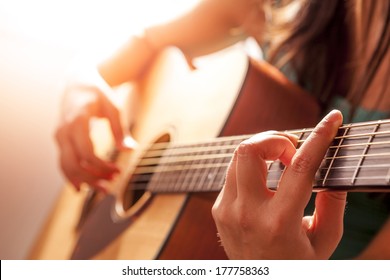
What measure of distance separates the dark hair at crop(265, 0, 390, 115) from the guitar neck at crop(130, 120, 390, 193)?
0.23 meters

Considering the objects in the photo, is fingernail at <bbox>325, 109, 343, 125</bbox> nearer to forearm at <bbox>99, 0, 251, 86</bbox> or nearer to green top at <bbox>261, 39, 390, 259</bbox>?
green top at <bbox>261, 39, 390, 259</bbox>

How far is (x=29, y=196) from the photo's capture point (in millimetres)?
1224

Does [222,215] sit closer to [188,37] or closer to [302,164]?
[302,164]

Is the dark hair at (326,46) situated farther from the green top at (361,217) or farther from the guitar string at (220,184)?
the guitar string at (220,184)

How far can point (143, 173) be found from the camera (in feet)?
2.66

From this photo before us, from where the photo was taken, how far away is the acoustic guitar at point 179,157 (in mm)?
685

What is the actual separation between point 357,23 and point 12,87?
30.6 inches

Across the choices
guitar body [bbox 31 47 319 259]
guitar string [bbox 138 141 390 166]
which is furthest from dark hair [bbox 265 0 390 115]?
guitar string [bbox 138 141 390 166]

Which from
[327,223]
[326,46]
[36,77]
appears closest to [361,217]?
[327,223]

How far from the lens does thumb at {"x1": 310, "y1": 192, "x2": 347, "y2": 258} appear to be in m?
0.50

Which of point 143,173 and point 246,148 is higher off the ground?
point 246,148

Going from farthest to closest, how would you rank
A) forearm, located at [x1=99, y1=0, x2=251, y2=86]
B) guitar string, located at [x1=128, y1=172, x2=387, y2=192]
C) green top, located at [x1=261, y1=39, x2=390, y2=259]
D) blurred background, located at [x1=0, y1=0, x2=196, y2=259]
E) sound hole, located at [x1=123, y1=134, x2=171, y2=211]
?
blurred background, located at [x1=0, y1=0, x2=196, y2=259]
forearm, located at [x1=99, y1=0, x2=251, y2=86]
sound hole, located at [x1=123, y1=134, x2=171, y2=211]
green top, located at [x1=261, y1=39, x2=390, y2=259]
guitar string, located at [x1=128, y1=172, x2=387, y2=192]

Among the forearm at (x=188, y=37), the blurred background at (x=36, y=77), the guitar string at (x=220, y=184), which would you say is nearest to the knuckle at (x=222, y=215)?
the guitar string at (x=220, y=184)

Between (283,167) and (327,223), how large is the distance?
2.7 inches
